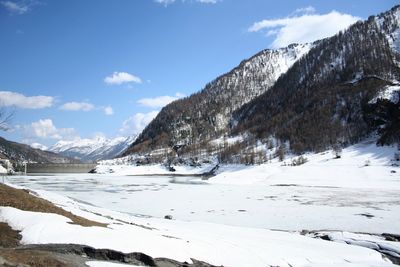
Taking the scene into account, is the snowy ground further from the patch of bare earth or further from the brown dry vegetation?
the brown dry vegetation

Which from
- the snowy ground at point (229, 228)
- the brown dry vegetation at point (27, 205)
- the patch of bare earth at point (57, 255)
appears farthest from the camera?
the brown dry vegetation at point (27, 205)

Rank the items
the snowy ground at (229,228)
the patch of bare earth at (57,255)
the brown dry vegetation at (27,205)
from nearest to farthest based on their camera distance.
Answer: the patch of bare earth at (57,255) → the snowy ground at (229,228) → the brown dry vegetation at (27,205)

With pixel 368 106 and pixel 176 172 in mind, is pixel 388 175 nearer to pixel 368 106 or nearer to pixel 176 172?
pixel 368 106

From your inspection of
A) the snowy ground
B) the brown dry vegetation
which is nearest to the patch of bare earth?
the snowy ground

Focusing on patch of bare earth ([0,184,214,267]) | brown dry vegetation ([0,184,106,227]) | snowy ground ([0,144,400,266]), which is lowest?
snowy ground ([0,144,400,266])

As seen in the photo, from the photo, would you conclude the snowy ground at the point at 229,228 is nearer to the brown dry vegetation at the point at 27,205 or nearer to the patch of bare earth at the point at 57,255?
the patch of bare earth at the point at 57,255

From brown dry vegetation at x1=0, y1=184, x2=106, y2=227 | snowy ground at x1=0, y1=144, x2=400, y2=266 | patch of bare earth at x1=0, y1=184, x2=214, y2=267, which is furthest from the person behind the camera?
brown dry vegetation at x1=0, y1=184, x2=106, y2=227

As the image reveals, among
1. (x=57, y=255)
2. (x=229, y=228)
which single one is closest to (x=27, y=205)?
(x=57, y=255)

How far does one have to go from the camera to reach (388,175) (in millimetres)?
92000

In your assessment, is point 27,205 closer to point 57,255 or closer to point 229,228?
point 57,255

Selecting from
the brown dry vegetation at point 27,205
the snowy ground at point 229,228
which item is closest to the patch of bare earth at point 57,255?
the snowy ground at point 229,228

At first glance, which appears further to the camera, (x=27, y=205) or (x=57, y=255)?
(x=27, y=205)

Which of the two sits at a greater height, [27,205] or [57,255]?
[27,205]

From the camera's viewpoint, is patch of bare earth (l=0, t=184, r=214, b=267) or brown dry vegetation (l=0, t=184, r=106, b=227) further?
brown dry vegetation (l=0, t=184, r=106, b=227)
